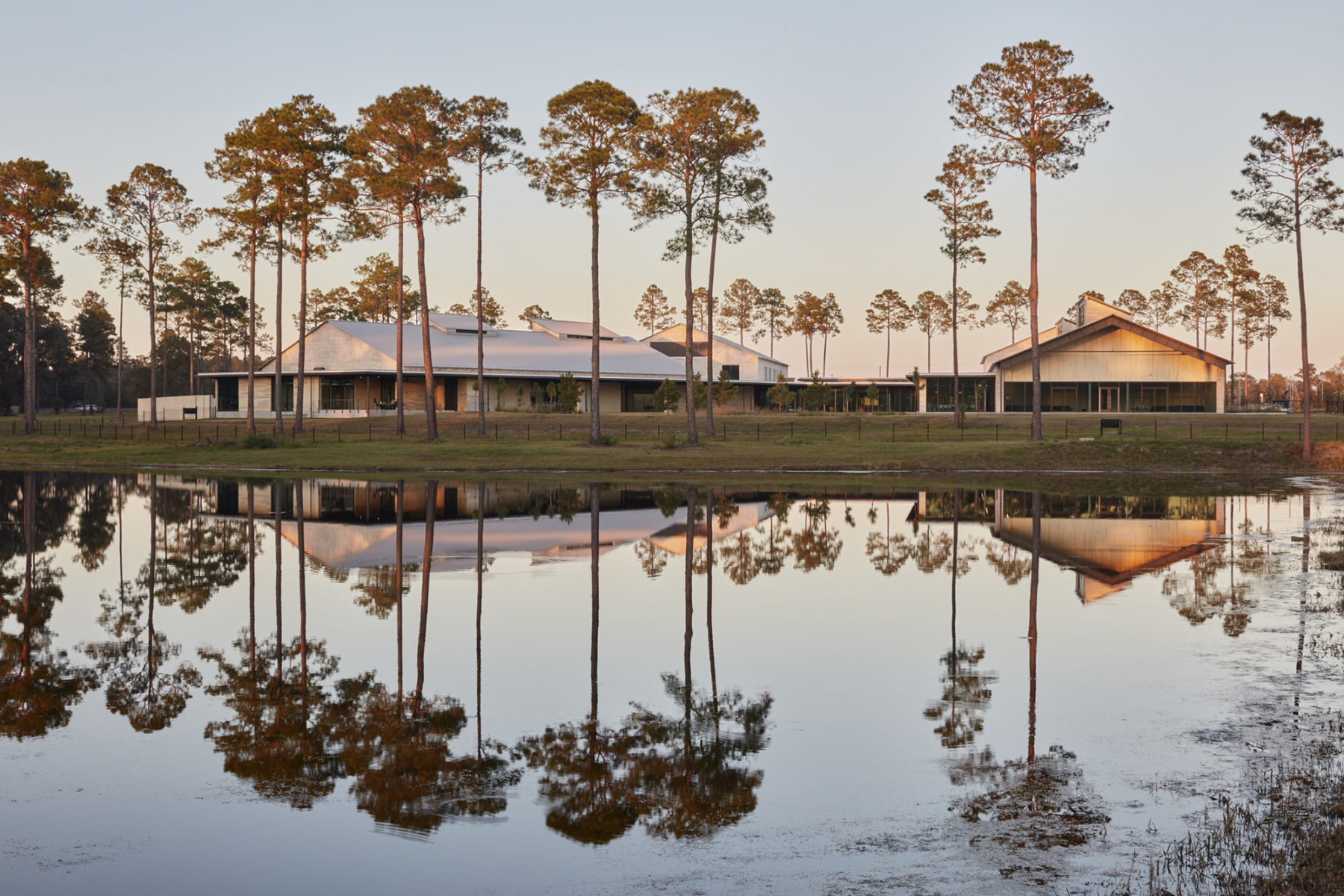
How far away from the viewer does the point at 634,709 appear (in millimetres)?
9680

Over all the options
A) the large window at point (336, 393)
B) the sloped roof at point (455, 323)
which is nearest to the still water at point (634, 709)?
the large window at point (336, 393)

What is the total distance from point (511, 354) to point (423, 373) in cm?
1072

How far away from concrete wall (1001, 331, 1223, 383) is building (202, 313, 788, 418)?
28.0m

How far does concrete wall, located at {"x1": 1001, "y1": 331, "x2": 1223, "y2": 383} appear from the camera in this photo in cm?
7944

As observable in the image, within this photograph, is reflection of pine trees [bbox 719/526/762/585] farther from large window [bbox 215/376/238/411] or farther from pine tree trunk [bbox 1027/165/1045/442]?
large window [bbox 215/376/238/411]

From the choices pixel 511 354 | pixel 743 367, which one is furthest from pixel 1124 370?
pixel 511 354

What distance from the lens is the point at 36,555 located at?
1978 centimetres

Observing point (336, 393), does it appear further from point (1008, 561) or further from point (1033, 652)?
point (1033, 652)

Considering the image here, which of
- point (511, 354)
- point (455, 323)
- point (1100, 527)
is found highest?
point (455, 323)

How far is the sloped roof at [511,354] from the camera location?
2955 inches

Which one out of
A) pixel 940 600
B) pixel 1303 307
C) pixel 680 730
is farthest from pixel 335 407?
pixel 680 730

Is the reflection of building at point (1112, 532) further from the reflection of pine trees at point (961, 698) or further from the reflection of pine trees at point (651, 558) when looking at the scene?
the reflection of pine trees at point (651, 558)

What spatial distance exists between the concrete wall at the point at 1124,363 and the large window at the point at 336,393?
47.1m

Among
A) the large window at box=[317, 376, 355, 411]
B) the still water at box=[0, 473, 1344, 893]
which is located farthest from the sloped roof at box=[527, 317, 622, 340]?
the still water at box=[0, 473, 1344, 893]
